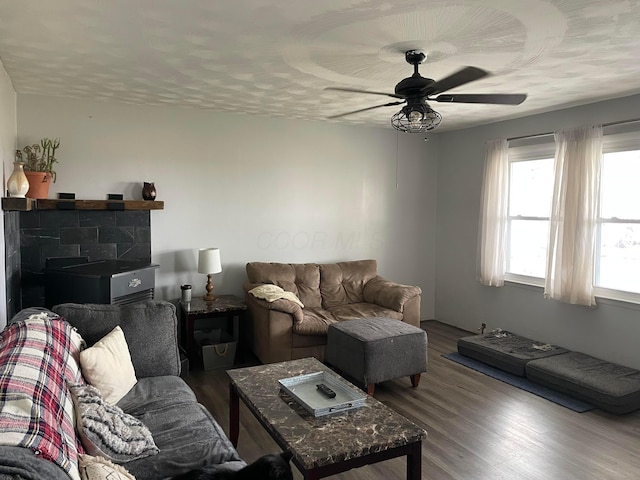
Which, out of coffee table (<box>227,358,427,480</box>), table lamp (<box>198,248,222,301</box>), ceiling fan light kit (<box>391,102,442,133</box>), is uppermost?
ceiling fan light kit (<box>391,102,442,133</box>)

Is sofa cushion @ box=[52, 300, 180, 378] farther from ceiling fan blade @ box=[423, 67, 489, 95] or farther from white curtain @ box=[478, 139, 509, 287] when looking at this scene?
white curtain @ box=[478, 139, 509, 287]

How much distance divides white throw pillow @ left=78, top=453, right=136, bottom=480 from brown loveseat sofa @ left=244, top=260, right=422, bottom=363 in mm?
2453

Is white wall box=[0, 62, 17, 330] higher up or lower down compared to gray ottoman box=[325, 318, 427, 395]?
higher up

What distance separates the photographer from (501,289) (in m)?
5.12

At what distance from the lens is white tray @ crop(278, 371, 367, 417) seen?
226 cm

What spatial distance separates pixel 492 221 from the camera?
507cm

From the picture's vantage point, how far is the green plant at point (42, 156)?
3.84 metres

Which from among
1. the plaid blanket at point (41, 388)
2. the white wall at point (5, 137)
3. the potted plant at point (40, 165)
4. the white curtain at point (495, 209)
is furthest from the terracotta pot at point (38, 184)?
the white curtain at point (495, 209)

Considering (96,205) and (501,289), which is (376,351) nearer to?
(501,289)

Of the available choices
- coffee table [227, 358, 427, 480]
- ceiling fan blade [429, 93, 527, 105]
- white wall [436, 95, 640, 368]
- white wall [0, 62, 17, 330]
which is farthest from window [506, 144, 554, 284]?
white wall [0, 62, 17, 330]

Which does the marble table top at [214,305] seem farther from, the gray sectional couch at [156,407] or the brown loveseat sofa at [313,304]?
the gray sectional couch at [156,407]

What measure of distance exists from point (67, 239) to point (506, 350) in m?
4.20

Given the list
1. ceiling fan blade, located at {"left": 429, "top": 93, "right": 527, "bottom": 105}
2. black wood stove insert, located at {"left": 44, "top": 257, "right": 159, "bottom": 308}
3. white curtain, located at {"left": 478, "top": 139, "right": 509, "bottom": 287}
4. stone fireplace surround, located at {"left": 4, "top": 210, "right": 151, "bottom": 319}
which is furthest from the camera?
white curtain, located at {"left": 478, "top": 139, "right": 509, "bottom": 287}

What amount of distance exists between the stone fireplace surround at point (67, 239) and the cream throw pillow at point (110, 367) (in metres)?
1.64
